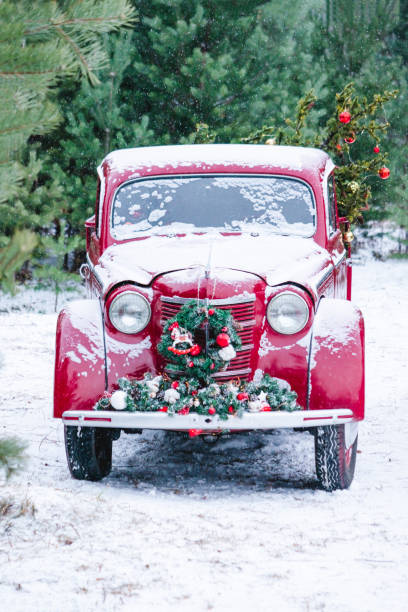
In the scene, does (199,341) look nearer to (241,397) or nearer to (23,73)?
(241,397)

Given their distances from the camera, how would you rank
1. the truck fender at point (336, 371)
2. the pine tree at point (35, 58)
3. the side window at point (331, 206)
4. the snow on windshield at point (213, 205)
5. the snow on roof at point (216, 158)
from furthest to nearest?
1. the side window at point (331, 206)
2. the snow on roof at point (216, 158)
3. the snow on windshield at point (213, 205)
4. the truck fender at point (336, 371)
5. the pine tree at point (35, 58)

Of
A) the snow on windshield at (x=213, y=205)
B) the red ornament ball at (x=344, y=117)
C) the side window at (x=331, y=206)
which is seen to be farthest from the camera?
the red ornament ball at (x=344, y=117)

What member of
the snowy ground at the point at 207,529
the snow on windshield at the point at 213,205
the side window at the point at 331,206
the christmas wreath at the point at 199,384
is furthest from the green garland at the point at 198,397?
the side window at the point at 331,206

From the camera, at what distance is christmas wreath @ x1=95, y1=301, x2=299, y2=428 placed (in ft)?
14.3

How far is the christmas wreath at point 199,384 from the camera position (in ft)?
14.3

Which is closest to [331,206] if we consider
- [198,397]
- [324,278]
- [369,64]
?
[324,278]

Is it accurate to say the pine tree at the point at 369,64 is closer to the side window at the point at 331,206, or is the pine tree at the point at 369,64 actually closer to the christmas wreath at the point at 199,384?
the side window at the point at 331,206

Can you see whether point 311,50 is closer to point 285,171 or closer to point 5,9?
point 285,171

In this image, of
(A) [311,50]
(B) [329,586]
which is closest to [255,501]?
(B) [329,586]

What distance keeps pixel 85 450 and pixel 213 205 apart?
74.7 inches

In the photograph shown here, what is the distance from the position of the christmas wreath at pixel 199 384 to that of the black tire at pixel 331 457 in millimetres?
357

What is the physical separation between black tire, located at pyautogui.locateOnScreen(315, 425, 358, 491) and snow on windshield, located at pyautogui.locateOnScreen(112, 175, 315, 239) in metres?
1.51

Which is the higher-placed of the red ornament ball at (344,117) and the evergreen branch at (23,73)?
the red ornament ball at (344,117)

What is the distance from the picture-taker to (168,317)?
4.56 meters
